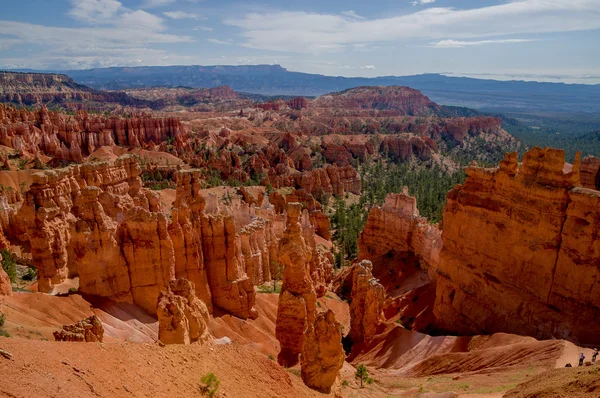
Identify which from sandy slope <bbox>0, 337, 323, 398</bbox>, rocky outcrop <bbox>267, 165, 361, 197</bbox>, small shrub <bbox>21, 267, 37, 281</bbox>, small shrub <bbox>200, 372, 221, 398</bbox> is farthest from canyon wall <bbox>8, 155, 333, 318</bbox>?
rocky outcrop <bbox>267, 165, 361, 197</bbox>

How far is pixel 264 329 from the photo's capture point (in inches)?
977

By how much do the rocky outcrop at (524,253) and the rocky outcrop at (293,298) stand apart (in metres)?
9.39

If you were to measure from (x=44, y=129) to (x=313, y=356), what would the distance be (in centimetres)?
8009

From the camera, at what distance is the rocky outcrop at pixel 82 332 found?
12.4 metres

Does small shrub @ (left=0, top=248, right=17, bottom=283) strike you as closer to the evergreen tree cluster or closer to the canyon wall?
the canyon wall

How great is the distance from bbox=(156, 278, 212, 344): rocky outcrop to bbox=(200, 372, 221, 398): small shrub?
3079mm

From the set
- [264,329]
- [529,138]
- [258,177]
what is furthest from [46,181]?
[529,138]

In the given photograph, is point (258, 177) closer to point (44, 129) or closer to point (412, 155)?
point (44, 129)

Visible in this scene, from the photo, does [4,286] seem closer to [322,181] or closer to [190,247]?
[190,247]

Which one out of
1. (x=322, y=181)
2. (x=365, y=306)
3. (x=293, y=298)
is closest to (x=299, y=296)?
(x=293, y=298)

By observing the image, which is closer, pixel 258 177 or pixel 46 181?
pixel 46 181

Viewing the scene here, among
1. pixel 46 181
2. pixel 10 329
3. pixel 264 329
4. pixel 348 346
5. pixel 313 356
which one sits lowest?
pixel 348 346

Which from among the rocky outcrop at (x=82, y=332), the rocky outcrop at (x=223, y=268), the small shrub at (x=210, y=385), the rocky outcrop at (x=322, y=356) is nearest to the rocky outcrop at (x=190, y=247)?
the rocky outcrop at (x=223, y=268)

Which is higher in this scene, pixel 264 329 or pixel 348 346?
pixel 264 329
